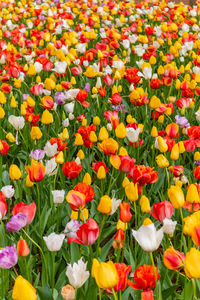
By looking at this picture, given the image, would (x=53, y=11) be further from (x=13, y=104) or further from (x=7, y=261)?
(x=7, y=261)

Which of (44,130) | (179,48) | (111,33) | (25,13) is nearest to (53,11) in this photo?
(25,13)

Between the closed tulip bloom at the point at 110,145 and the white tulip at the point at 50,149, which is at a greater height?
the closed tulip bloom at the point at 110,145

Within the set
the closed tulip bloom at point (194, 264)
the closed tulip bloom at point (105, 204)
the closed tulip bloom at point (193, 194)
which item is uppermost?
the closed tulip bloom at point (194, 264)

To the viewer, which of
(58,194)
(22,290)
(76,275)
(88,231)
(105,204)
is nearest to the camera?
(22,290)

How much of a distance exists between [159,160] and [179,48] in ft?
8.73

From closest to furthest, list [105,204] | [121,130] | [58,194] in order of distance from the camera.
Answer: [105,204] → [58,194] → [121,130]

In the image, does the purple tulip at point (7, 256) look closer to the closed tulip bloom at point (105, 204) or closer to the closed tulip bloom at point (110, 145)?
the closed tulip bloom at point (105, 204)

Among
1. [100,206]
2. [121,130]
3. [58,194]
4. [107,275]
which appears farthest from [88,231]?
[121,130]

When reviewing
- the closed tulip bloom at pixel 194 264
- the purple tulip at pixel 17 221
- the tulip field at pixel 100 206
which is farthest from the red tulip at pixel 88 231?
the closed tulip bloom at pixel 194 264

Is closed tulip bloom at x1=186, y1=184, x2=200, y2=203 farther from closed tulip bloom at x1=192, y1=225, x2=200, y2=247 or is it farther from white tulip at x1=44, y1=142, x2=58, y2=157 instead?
white tulip at x1=44, y1=142, x2=58, y2=157

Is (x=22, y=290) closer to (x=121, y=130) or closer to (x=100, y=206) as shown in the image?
(x=100, y=206)

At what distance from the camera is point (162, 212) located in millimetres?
1380

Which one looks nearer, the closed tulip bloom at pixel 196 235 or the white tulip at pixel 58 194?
the closed tulip bloom at pixel 196 235

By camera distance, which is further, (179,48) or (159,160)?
(179,48)
